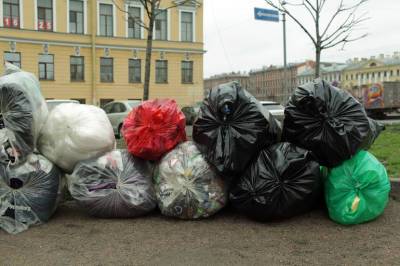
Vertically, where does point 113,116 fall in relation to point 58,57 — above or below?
below

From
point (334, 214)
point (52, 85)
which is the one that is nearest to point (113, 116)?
point (334, 214)

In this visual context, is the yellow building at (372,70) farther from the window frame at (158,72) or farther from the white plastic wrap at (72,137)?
the white plastic wrap at (72,137)

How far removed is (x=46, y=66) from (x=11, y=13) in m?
3.69

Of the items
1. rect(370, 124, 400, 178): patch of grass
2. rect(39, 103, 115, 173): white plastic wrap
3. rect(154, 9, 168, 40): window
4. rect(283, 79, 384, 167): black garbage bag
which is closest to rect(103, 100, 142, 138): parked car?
rect(370, 124, 400, 178): patch of grass

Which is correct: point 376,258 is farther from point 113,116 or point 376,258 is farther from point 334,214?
point 113,116

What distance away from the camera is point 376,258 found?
9.91 feet

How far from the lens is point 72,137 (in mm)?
3939

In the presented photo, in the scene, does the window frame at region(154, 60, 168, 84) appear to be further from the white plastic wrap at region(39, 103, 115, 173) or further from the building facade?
the building facade

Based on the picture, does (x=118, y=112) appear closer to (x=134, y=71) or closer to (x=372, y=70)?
(x=134, y=71)

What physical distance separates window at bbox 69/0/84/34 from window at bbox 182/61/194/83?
7.38 meters

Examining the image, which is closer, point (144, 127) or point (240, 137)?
point (240, 137)

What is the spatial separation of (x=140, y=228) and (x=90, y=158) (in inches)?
32.2

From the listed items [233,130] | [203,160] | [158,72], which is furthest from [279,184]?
[158,72]

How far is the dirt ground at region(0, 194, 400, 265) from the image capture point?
9.95 feet
